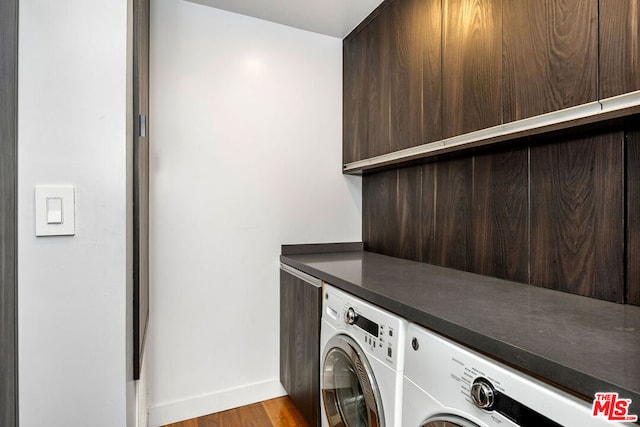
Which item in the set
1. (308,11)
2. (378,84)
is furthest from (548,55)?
(308,11)

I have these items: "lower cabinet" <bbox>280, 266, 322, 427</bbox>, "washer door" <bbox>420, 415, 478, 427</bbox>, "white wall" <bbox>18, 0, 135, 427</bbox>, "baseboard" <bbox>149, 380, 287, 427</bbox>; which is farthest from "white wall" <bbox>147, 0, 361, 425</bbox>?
"washer door" <bbox>420, 415, 478, 427</bbox>

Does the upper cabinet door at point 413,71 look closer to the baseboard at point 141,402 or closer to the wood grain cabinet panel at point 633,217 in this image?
the wood grain cabinet panel at point 633,217

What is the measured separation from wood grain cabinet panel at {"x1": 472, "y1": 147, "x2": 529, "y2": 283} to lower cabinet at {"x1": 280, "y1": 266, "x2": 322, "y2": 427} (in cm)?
79

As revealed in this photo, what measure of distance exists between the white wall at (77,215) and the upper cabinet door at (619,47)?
1350mm

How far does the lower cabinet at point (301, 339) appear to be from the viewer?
1719mm

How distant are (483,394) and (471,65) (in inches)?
48.4

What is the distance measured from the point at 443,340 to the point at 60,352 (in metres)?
1.02

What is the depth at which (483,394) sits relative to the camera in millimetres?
792

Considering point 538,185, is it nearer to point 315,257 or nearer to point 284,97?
point 315,257

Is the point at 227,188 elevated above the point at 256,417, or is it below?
above

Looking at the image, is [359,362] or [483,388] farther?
[359,362]

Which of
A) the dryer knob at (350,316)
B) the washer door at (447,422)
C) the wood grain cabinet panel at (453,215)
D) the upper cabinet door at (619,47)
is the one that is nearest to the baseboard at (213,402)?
the dryer knob at (350,316)

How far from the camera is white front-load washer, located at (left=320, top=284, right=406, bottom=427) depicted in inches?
44.6

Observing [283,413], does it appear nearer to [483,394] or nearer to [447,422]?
[447,422]
